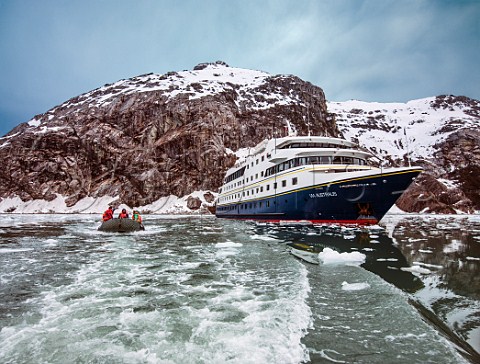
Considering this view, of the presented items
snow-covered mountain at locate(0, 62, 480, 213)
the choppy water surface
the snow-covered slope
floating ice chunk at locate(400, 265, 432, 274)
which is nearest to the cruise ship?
the choppy water surface

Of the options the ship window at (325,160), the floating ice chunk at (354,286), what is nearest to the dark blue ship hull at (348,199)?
the ship window at (325,160)

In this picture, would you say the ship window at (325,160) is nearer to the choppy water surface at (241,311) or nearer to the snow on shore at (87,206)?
the choppy water surface at (241,311)

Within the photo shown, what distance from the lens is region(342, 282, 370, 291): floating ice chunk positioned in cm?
600

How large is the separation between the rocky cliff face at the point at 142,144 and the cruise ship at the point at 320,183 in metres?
40.6

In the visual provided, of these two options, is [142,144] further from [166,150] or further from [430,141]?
[430,141]

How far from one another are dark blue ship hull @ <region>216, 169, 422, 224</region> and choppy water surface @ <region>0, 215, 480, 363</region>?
12.1 metres

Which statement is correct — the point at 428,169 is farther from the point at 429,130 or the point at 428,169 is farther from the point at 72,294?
the point at 72,294

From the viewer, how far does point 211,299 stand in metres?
5.53

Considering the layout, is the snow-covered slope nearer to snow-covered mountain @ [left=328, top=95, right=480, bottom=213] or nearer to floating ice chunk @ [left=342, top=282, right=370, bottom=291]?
snow-covered mountain @ [left=328, top=95, right=480, bottom=213]

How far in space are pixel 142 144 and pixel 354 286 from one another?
80.7m

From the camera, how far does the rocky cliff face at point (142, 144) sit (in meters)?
72.7

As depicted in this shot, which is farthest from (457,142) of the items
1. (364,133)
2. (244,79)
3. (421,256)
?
(421,256)

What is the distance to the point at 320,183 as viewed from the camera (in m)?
22.9

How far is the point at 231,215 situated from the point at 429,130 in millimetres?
109242
